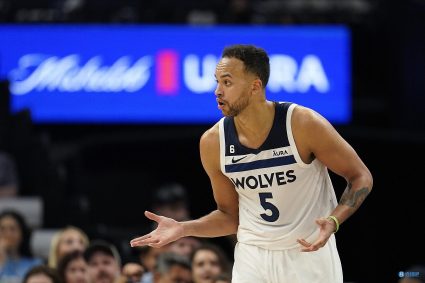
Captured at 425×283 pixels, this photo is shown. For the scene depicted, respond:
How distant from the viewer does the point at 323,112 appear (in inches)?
546

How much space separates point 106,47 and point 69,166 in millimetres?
1690

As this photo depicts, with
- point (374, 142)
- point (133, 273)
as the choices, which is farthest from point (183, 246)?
point (374, 142)

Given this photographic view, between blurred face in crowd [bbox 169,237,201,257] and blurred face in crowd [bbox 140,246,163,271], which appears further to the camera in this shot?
blurred face in crowd [bbox 169,237,201,257]

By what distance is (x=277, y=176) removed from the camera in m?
6.11

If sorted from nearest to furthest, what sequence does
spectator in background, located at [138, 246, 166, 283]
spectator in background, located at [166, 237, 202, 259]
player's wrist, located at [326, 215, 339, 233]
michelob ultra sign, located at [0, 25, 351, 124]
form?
player's wrist, located at [326, 215, 339, 233]
spectator in background, located at [138, 246, 166, 283]
spectator in background, located at [166, 237, 202, 259]
michelob ultra sign, located at [0, 25, 351, 124]

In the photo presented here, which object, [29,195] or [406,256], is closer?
[29,195]

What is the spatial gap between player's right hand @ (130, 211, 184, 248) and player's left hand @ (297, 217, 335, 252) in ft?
2.69

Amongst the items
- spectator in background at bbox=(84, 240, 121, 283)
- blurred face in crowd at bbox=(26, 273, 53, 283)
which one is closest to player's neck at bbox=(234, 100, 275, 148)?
blurred face in crowd at bbox=(26, 273, 53, 283)

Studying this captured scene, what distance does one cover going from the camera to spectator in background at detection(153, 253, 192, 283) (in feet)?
28.9

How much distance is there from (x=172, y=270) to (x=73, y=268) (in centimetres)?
92

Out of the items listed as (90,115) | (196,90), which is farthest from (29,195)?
(196,90)

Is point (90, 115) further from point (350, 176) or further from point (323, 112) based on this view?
point (350, 176)

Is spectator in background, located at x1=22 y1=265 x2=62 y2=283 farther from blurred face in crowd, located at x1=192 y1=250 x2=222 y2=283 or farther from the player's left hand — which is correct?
the player's left hand

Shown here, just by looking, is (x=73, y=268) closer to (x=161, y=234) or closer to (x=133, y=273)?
(x=133, y=273)
